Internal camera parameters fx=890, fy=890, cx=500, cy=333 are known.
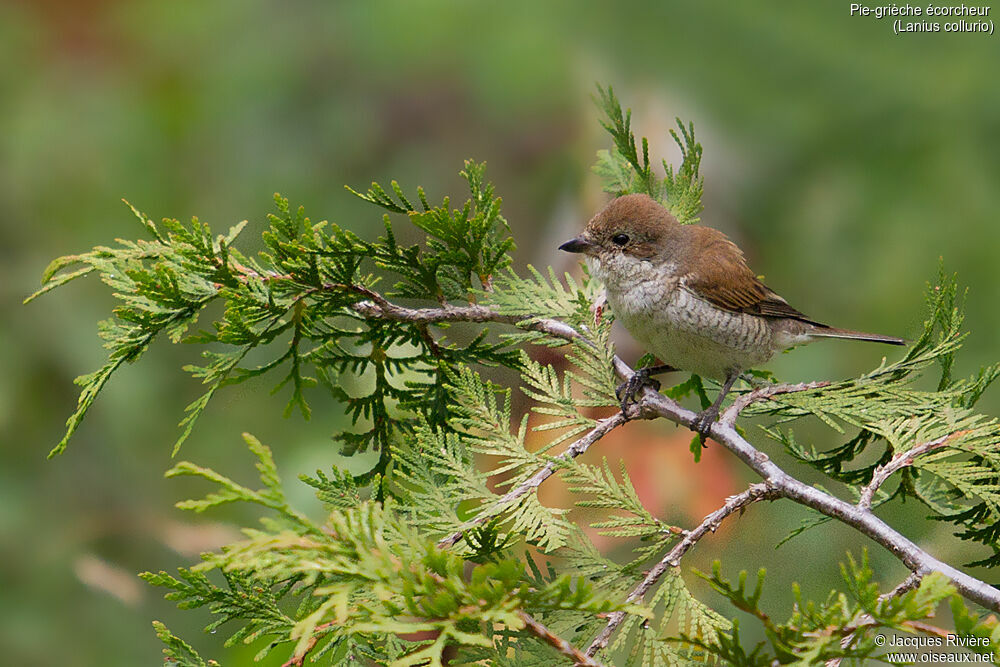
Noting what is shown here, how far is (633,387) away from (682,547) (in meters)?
0.72

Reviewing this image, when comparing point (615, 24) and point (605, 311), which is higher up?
point (615, 24)

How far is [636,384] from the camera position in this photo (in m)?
2.24

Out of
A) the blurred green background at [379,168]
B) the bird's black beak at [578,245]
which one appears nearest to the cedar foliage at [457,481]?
the bird's black beak at [578,245]

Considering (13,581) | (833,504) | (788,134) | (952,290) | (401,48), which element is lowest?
(13,581)

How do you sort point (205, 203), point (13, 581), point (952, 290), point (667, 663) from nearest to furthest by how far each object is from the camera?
point (667, 663) → point (952, 290) → point (13, 581) → point (205, 203)

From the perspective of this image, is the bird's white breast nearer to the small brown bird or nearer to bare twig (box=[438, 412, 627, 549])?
the small brown bird

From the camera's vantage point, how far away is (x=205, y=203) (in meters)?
4.47

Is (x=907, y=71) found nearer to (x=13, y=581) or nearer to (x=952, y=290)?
(x=952, y=290)

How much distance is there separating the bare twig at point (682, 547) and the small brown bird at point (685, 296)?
0.76 metres

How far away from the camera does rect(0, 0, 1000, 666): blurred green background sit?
11.1 feet

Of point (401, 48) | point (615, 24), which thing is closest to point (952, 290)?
point (615, 24)

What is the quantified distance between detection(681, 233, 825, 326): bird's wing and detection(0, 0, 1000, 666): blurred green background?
2.53 feet

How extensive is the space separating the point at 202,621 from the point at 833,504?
2852 mm

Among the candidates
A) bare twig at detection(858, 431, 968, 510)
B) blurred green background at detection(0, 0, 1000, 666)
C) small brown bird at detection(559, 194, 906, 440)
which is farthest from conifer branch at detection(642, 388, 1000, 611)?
blurred green background at detection(0, 0, 1000, 666)
